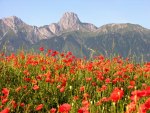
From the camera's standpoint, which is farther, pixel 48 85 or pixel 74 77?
pixel 74 77

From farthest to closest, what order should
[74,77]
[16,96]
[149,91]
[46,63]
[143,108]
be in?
1. [46,63]
2. [74,77]
3. [16,96]
4. [149,91]
5. [143,108]

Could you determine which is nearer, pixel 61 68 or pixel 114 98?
pixel 114 98

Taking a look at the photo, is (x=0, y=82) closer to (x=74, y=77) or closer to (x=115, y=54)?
(x=74, y=77)

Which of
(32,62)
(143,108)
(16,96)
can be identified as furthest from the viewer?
(32,62)

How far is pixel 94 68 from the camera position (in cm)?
933

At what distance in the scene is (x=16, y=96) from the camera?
6.80 m

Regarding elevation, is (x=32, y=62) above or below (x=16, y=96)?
above

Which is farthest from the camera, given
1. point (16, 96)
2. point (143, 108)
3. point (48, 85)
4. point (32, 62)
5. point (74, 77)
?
point (32, 62)

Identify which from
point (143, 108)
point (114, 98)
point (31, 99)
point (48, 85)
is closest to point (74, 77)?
point (48, 85)

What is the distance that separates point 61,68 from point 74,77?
1057mm

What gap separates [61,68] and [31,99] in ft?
7.83

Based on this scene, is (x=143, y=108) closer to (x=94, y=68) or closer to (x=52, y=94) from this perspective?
(x=52, y=94)

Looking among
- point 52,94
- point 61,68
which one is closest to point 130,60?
point 61,68

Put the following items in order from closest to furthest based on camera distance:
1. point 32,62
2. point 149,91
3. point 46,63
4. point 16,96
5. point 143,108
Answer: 1. point 143,108
2. point 149,91
3. point 16,96
4. point 32,62
5. point 46,63
